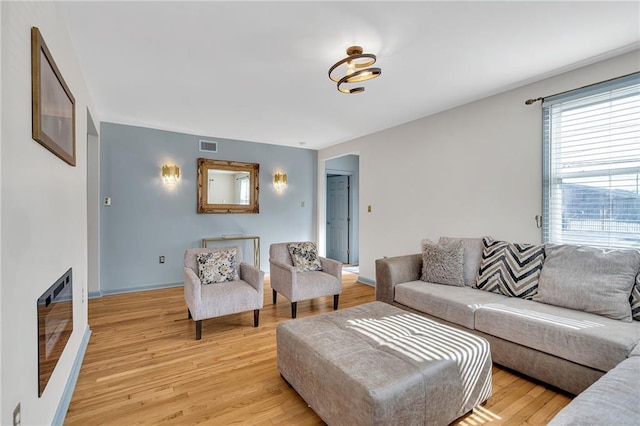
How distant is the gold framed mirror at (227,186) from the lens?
15.8 ft

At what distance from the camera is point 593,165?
249 cm

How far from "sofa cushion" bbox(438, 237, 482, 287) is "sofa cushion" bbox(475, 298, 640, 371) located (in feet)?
1.82

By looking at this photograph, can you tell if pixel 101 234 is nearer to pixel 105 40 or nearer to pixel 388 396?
pixel 105 40

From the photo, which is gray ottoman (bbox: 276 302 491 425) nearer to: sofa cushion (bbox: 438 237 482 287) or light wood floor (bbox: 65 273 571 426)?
light wood floor (bbox: 65 273 571 426)

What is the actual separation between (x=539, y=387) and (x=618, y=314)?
0.72 metres

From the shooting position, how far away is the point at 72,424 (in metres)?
1.69

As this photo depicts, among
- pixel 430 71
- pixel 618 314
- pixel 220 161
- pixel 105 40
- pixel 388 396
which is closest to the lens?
pixel 388 396

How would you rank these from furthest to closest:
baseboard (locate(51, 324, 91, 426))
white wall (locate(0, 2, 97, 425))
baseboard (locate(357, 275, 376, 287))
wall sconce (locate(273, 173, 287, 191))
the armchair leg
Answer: wall sconce (locate(273, 173, 287, 191)) < baseboard (locate(357, 275, 376, 287)) < the armchair leg < baseboard (locate(51, 324, 91, 426)) < white wall (locate(0, 2, 97, 425))

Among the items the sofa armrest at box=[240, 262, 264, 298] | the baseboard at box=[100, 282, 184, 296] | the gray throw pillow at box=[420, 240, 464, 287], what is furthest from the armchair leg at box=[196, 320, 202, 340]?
the gray throw pillow at box=[420, 240, 464, 287]

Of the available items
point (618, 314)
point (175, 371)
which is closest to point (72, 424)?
point (175, 371)

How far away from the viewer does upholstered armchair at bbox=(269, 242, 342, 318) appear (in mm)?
3303

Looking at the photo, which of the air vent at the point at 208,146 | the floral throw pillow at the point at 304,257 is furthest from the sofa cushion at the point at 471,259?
the air vent at the point at 208,146

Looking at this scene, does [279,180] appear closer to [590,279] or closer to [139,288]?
[139,288]

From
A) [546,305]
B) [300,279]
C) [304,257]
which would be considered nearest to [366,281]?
[304,257]
